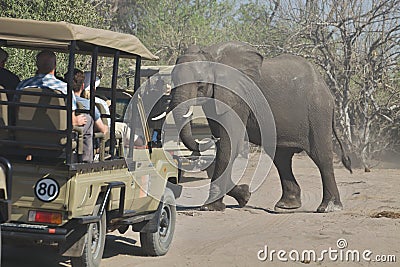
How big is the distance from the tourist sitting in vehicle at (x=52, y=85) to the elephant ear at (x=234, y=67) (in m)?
5.76

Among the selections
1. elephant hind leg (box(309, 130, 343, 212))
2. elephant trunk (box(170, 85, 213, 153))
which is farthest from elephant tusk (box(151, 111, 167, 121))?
elephant hind leg (box(309, 130, 343, 212))

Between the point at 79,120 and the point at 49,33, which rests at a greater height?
the point at 49,33

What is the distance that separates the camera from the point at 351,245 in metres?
10.1

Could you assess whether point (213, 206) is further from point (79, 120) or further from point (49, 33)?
point (49, 33)

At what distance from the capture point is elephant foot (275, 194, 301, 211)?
45.8 feet

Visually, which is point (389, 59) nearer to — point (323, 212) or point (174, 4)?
point (323, 212)

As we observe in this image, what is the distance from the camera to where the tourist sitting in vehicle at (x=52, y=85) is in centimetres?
788

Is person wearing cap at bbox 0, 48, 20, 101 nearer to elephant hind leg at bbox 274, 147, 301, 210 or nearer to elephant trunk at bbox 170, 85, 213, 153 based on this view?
elephant trunk at bbox 170, 85, 213, 153

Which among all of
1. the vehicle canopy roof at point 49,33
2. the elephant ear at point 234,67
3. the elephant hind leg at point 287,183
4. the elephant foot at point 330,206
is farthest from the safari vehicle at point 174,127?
the vehicle canopy roof at point 49,33

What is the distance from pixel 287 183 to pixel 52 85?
7136 millimetres

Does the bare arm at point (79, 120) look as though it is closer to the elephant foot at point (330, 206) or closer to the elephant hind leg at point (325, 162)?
the elephant foot at point (330, 206)

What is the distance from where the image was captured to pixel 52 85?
8.01m

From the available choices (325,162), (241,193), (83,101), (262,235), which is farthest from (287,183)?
(83,101)

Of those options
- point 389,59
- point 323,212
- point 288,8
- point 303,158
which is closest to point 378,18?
point 389,59
